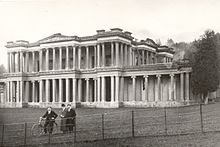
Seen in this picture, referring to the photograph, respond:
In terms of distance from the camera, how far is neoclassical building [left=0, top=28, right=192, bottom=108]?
31.0 m

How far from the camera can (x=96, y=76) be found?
109ft

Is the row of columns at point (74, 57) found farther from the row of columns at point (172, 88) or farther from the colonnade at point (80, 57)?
the row of columns at point (172, 88)

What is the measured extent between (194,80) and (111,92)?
31.7ft

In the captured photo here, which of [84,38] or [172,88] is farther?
[84,38]

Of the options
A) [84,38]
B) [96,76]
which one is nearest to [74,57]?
[84,38]

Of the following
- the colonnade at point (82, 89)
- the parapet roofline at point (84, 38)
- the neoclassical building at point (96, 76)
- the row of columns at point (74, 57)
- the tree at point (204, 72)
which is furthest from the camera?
the row of columns at point (74, 57)

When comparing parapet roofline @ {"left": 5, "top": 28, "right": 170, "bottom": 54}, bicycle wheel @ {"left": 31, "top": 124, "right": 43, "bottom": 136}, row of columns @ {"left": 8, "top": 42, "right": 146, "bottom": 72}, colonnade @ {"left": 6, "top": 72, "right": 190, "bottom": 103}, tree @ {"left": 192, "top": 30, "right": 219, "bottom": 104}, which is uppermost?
parapet roofline @ {"left": 5, "top": 28, "right": 170, "bottom": 54}

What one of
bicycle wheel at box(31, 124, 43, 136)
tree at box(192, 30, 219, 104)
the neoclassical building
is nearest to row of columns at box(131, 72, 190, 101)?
the neoclassical building

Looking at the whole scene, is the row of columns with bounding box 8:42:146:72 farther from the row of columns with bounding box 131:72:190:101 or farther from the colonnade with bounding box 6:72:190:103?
the row of columns with bounding box 131:72:190:101

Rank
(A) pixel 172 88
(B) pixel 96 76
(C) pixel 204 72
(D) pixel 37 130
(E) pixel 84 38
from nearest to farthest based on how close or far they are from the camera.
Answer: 1. (D) pixel 37 130
2. (C) pixel 204 72
3. (A) pixel 172 88
4. (B) pixel 96 76
5. (E) pixel 84 38

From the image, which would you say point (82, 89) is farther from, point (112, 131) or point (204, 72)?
point (112, 131)

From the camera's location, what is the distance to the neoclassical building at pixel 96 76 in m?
31.0

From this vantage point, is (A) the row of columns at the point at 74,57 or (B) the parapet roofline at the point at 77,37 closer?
(B) the parapet roofline at the point at 77,37

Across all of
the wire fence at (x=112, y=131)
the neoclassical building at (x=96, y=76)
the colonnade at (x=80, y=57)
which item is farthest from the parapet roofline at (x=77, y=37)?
the wire fence at (x=112, y=131)
